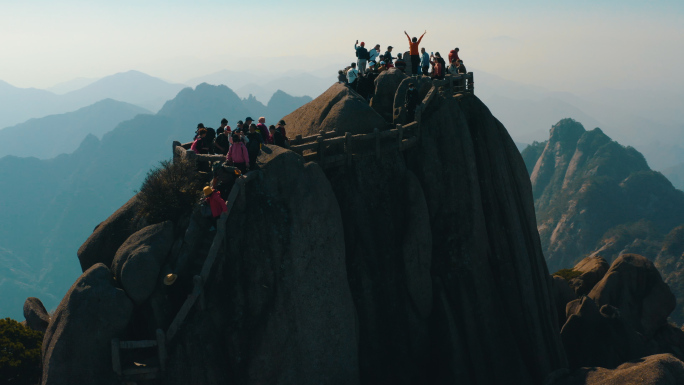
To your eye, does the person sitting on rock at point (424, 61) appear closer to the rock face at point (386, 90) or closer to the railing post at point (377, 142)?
the rock face at point (386, 90)

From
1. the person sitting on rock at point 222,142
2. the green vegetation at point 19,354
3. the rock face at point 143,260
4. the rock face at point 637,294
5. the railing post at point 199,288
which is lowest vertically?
the rock face at point 637,294

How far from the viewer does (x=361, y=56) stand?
36562mm

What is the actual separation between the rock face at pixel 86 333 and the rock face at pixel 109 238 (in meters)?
4.24

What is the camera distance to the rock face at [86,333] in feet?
67.2

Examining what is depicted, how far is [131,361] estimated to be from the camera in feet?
69.6

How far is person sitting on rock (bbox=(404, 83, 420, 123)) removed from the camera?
31.6 m

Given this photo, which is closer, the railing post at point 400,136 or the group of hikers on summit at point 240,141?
the group of hikers on summit at point 240,141

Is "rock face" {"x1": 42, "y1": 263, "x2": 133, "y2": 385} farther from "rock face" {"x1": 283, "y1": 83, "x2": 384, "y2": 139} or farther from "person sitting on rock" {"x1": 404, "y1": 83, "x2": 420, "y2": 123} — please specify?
"person sitting on rock" {"x1": 404, "y1": 83, "x2": 420, "y2": 123}

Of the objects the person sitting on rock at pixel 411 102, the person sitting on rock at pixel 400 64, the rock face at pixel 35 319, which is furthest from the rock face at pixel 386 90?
the rock face at pixel 35 319

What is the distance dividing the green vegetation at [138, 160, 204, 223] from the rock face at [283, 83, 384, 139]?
28.7 feet

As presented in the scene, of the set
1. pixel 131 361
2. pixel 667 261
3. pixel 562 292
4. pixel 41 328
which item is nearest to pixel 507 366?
pixel 562 292

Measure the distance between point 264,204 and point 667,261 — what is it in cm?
21047

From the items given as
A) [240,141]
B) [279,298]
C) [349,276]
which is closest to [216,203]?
[240,141]

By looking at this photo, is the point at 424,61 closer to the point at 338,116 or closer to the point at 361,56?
the point at 361,56
